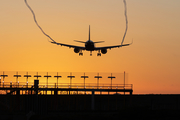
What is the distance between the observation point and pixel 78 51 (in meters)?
98.8
